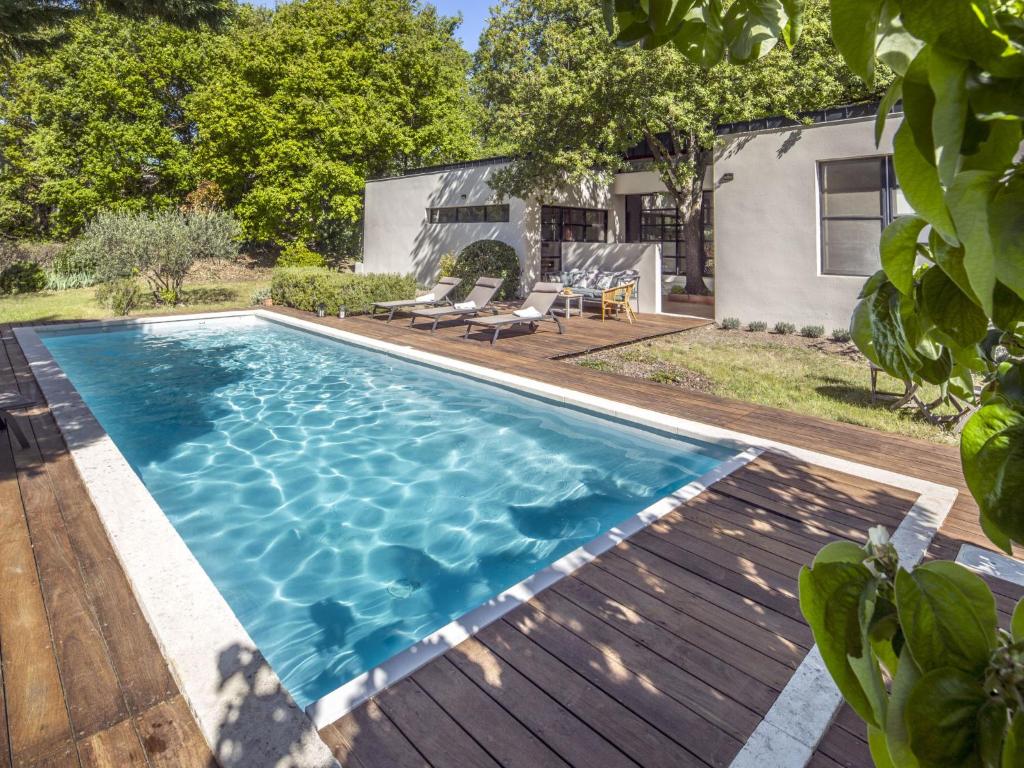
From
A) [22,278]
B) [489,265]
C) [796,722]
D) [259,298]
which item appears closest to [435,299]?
[489,265]

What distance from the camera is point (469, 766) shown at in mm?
2311

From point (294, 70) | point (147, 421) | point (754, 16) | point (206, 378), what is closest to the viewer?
point (754, 16)

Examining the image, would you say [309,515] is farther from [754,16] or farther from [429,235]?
[429,235]

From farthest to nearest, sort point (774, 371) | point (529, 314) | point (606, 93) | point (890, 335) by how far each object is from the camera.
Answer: point (606, 93) → point (529, 314) → point (774, 371) → point (890, 335)

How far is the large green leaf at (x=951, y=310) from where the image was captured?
0.54 metres

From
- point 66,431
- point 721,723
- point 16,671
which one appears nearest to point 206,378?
point 66,431

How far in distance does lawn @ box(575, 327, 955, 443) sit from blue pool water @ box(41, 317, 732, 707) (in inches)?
76.3

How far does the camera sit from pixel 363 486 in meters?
6.26

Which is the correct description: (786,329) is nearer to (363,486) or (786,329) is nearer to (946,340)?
(363,486)

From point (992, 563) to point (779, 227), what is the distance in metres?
9.79

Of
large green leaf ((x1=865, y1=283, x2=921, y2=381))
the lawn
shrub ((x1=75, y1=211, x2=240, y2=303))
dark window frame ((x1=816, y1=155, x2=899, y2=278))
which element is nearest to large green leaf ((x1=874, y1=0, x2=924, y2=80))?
large green leaf ((x1=865, y1=283, x2=921, y2=381))

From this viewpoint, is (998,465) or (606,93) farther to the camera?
(606,93)

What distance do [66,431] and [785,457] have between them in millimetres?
6925

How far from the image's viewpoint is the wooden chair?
44.5 feet
